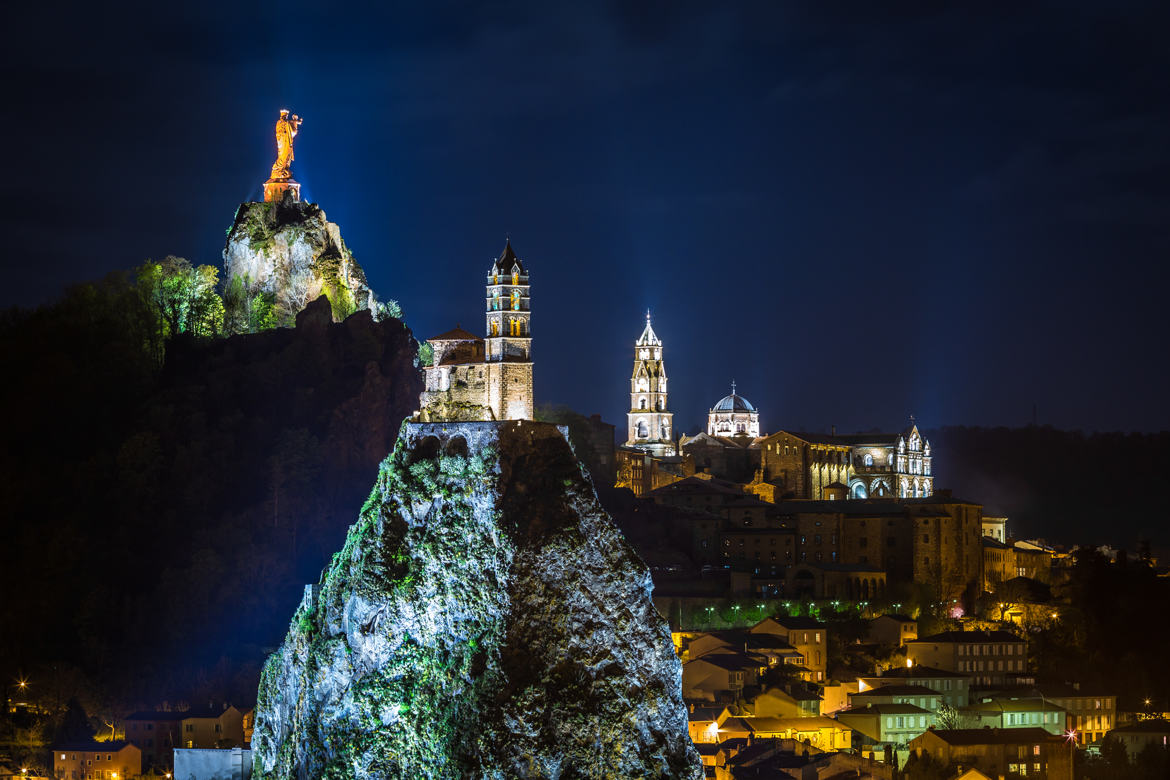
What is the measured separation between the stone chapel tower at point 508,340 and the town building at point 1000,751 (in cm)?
1680

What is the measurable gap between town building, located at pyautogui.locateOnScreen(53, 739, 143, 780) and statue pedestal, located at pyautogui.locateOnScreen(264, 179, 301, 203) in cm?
3122

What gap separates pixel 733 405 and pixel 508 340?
2092 inches

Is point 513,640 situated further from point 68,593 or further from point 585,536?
point 68,593

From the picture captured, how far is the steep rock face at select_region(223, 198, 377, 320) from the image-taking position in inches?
3233

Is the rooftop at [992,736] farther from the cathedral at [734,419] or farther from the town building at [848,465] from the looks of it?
the cathedral at [734,419]

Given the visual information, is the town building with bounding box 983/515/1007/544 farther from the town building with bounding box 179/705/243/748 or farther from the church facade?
the town building with bounding box 179/705/243/748

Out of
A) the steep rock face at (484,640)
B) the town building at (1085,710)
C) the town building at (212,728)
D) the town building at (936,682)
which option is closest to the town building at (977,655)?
the town building at (936,682)

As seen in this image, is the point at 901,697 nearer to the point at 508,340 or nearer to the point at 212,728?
the point at 508,340

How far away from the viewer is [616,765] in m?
55.0

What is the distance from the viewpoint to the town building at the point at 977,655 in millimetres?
70938

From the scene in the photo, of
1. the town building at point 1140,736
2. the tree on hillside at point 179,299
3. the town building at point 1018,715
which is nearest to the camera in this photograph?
the town building at point 1140,736

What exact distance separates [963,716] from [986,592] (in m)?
15.4

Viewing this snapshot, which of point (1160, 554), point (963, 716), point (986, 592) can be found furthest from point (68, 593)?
point (1160, 554)

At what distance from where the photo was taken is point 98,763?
5953 cm
